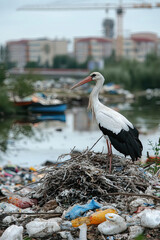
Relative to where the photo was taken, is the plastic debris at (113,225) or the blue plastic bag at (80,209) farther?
the blue plastic bag at (80,209)

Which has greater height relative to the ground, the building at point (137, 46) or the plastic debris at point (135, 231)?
the plastic debris at point (135, 231)

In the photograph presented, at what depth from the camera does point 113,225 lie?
4.84 meters

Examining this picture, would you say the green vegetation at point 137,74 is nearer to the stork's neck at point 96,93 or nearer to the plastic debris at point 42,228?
the stork's neck at point 96,93

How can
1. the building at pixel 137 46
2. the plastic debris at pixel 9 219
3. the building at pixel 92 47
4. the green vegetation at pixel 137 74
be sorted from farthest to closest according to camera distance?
the building at pixel 137 46 → the building at pixel 92 47 → the green vegetation at pixel 137 74 → the plastic debris at pixel 9 219

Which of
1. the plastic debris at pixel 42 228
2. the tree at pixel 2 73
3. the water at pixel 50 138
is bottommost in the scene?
the water at pixel 50 138

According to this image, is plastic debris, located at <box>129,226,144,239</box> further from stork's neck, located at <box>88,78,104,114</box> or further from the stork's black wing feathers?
stork's neck, located at <box>88,78,104,114</box>

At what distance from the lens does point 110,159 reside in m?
6.18

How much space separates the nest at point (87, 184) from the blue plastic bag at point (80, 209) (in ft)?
0.75

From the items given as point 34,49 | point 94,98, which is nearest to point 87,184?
point 94,98

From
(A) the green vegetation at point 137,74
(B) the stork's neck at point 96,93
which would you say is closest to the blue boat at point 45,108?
(A) the green vegetation at point 137,74

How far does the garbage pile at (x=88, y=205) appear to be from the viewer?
486 cm

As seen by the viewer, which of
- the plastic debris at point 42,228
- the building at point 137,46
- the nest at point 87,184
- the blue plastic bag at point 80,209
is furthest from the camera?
the building at point 137,46

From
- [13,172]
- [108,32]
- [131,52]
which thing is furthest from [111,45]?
[13,172]

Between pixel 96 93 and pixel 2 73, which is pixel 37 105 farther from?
pixel 96 93
